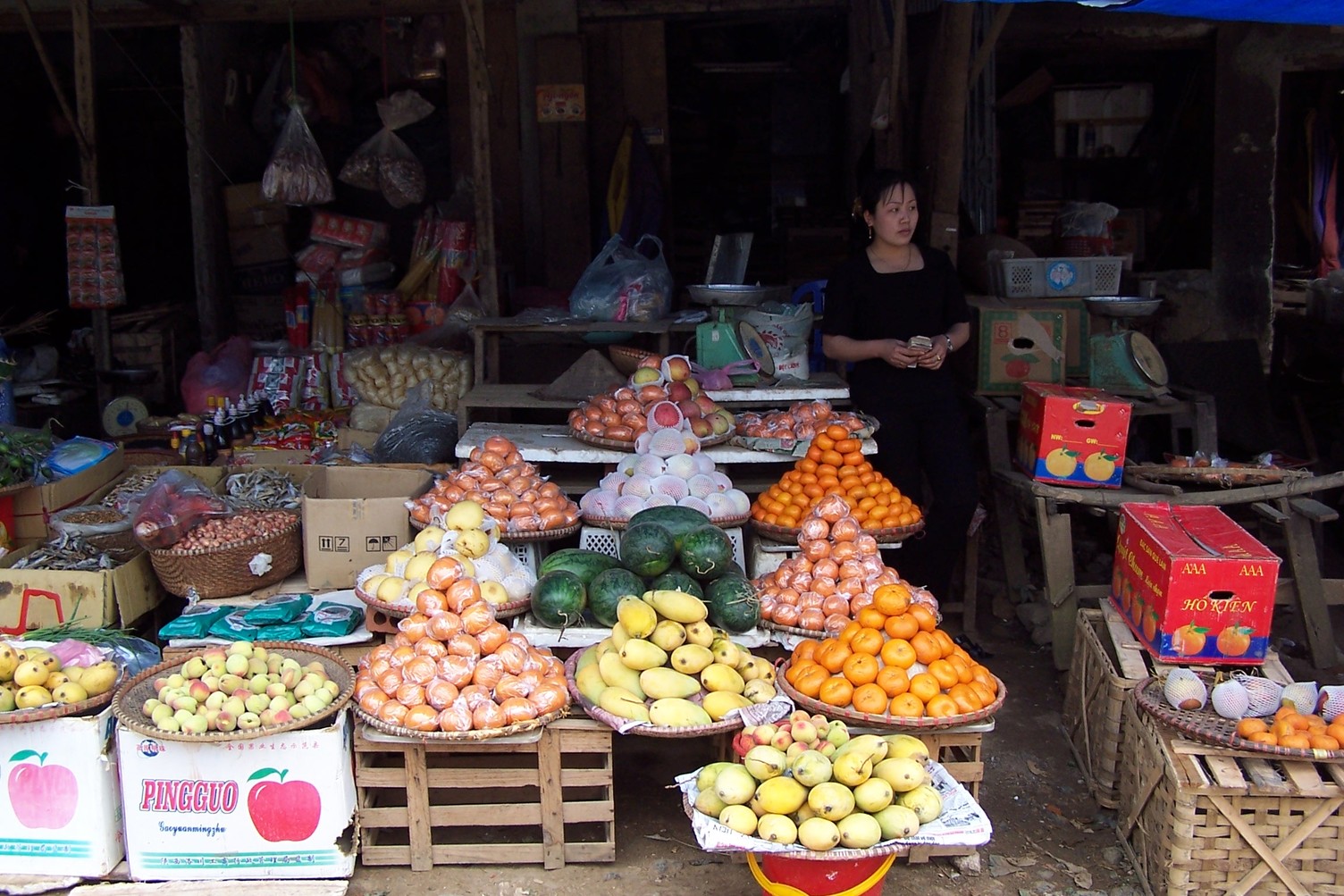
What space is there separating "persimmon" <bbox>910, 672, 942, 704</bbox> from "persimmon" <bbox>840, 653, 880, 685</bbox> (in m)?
0.10

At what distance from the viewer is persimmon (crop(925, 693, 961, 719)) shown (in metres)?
3.20

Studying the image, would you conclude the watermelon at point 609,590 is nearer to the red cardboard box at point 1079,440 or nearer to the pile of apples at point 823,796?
the pile of apples at point 823,796

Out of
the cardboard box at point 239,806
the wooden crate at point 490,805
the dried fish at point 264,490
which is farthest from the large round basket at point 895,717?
the dried fish at point 264,490

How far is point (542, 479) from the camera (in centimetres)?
449

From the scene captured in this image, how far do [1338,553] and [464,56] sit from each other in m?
5.54

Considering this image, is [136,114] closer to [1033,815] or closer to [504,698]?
[504,698]

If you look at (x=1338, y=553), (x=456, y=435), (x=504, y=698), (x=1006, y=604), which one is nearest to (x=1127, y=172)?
(x=1338, y=553)

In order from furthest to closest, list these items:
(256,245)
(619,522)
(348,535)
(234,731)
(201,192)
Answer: (256,245)
(201,192)
(348,535)
(619,522)
(234,731)

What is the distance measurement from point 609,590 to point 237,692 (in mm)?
1119

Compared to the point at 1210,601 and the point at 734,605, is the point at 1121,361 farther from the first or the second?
the point at 734,605

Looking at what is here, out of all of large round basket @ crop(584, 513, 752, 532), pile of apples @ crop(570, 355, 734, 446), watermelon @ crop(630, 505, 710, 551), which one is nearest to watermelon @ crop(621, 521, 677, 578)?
watermelon @ crop(630, 505, 710, 551)

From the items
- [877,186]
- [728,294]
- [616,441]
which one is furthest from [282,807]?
[877,186]

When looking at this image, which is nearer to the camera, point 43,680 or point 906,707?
point 906,707

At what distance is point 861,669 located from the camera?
3252mm
